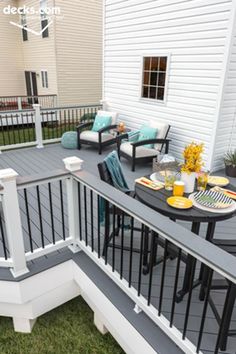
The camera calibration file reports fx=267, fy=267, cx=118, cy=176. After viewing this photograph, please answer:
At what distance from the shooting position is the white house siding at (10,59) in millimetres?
12312

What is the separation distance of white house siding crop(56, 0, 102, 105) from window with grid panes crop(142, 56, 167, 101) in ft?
18.9

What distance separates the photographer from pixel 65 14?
1005 centimetres

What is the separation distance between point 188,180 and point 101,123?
422cm

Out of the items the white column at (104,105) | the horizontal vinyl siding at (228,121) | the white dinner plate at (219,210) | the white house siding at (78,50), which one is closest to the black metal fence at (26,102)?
the white house siding at (78,50)

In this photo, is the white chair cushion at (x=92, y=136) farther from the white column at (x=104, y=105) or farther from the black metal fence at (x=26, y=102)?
the black metal fence at (x=26, y=102)

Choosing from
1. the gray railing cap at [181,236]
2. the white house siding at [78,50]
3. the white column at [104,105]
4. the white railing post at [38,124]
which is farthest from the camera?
the white house siding at [78,50]

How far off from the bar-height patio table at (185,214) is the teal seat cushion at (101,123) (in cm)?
391

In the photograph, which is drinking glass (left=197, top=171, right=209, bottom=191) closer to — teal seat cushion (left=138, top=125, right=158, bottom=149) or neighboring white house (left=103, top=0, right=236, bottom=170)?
neighboring white house (left=103, top=0, right=236, bottom=170)

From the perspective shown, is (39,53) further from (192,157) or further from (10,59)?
(192,157)

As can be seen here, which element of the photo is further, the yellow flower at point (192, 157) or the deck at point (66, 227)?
the yellow flower at point (192, 157)

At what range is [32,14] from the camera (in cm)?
1140

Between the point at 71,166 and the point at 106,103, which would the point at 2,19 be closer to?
the point at 106,103

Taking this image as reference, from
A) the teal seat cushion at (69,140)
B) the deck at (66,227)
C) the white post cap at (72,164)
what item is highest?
the white post cap at (72,164)

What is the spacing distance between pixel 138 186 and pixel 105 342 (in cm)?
150
